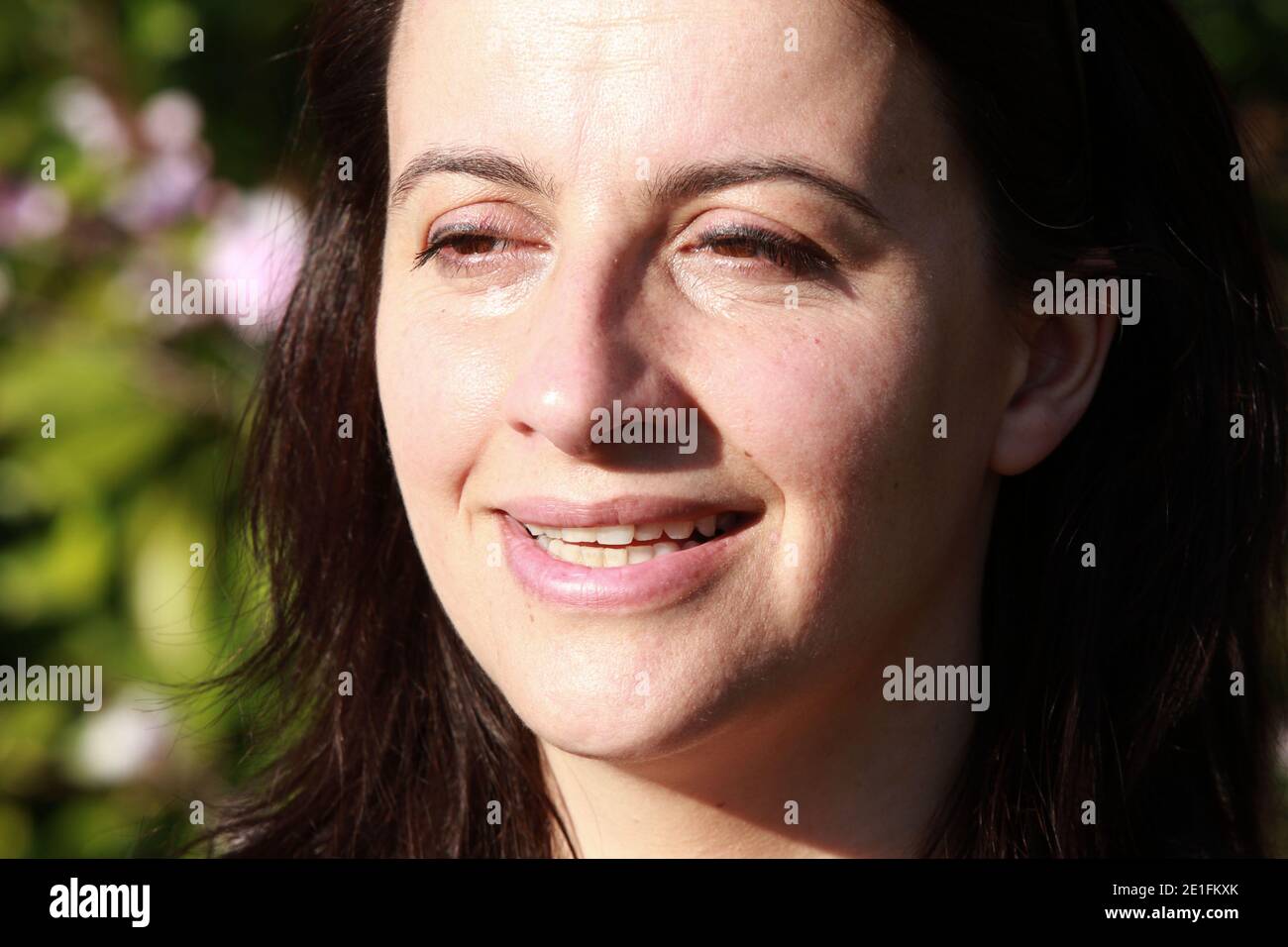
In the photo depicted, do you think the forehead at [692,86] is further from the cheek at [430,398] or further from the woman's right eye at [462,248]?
the cheek at [430,398]

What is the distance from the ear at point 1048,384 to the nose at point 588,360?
1.66 ft

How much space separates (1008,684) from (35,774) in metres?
2.43

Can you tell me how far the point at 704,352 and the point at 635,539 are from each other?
0.23 m

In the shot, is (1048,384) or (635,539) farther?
(1048,384)

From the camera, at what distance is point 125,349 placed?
11.1ft

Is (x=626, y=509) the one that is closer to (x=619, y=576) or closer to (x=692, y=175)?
(x=619, y=576)

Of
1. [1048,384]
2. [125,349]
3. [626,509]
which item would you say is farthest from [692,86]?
[125,349]

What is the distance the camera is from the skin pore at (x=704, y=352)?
163cm

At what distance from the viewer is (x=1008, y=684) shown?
2037mm

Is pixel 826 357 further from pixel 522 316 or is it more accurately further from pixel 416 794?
pixel 416 794

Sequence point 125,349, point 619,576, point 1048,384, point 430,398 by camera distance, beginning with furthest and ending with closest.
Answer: point 125,349 → point 1048,384 → point 430,398 → point 619,576

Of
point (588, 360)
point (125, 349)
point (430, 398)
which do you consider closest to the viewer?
point (588, 360)

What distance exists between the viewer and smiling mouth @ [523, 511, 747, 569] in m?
1.70
